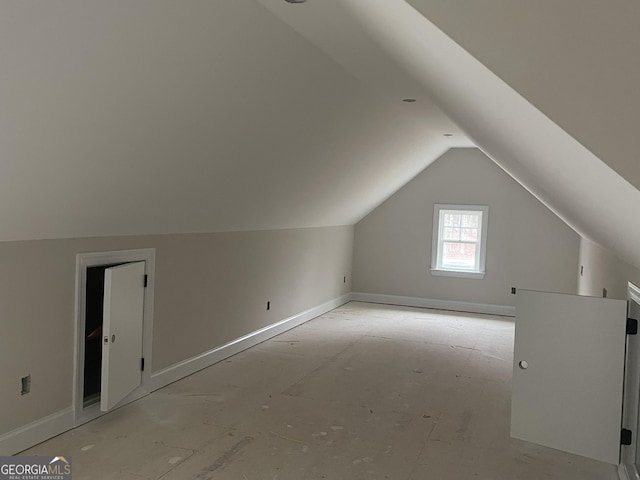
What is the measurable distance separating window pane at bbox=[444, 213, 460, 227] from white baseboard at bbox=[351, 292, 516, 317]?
1336mm

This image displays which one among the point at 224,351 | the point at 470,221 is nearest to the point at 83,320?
the point at 224,351

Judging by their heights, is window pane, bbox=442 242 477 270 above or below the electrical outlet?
above

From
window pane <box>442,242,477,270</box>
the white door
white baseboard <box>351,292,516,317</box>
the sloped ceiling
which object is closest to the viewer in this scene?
the sloped ceiling

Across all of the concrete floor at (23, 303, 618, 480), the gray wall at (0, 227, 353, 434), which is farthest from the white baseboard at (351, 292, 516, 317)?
the concrete floor at (23, 303, 618, 480)

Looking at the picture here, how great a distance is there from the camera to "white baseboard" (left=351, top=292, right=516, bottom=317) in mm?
8961

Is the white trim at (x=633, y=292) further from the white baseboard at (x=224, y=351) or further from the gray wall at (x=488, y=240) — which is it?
the gray wall at (x=488, y=240)

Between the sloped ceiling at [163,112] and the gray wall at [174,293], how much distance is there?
183 mm

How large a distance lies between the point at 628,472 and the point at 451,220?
20.1 feet

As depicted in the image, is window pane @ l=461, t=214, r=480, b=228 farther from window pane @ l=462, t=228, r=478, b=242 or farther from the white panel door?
the white panel door

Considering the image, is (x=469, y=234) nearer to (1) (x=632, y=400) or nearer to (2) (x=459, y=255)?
(2) (x=459, y=255)

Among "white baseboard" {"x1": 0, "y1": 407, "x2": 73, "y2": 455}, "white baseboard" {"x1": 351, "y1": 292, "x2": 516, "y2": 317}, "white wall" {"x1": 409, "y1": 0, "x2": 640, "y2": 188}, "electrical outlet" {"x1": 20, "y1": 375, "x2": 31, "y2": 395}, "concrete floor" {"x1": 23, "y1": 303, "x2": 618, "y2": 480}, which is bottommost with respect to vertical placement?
"concrete floor" {"x1": 23, "y1": 303, "x2": 618, "y2": 480}

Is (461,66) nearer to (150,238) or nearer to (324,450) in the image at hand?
(324,450)

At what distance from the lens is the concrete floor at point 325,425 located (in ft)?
11.3

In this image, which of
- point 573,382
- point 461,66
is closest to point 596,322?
point 573,382
